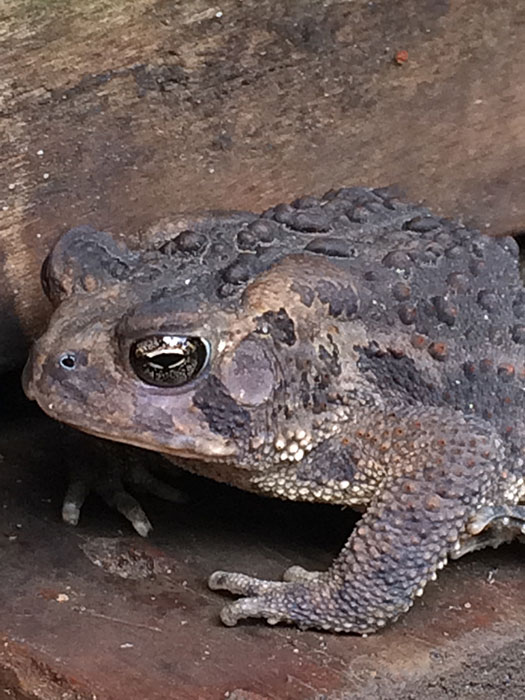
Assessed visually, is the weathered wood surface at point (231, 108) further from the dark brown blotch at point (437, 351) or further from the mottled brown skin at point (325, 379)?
the dark brown blotch at point (437, 351)

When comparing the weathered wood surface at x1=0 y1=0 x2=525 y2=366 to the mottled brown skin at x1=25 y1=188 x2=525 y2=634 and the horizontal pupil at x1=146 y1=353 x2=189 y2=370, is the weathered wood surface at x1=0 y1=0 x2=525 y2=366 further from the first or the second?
the horizontal pupil at x1=146 y1=353 x2=189 y2=370

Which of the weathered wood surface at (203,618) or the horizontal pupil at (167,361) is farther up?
the horizontal pupil at (167,361)

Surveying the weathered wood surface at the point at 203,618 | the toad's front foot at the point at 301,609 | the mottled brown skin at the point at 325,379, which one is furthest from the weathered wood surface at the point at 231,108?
the toad's front foot at the point at 301,609

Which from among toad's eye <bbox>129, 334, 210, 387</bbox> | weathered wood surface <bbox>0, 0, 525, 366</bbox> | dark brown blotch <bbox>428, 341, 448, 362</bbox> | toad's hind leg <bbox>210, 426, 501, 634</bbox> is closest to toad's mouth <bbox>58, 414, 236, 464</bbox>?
toad's eye <bbox>129, 334, 210, 387</bbox>

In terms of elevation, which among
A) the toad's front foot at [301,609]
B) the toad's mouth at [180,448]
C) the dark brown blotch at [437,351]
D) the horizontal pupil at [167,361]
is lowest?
the toad's front foot at [301,609]

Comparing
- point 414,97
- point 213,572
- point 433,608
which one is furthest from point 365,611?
point 414,97

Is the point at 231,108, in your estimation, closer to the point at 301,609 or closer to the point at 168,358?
the point at 168,358

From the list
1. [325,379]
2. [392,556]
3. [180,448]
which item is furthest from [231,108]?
[392,556]
